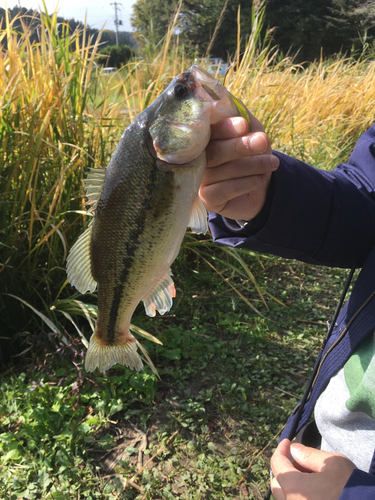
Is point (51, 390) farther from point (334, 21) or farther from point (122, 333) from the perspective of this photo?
point (334, 21)

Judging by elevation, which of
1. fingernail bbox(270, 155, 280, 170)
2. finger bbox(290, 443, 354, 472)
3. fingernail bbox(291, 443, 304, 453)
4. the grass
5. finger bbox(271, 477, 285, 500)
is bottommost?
the grass

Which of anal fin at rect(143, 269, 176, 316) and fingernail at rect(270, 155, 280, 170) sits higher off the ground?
fingernail at rect(270, 155, 280, 170)

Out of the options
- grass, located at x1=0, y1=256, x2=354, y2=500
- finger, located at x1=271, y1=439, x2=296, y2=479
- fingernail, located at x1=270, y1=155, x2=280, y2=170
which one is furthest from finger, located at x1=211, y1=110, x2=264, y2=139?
grass, located at x1=0, y1=256, x2=354, y2=500

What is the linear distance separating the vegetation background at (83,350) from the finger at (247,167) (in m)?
1.48

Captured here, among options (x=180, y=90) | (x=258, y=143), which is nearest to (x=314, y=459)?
(x=258, y=143)

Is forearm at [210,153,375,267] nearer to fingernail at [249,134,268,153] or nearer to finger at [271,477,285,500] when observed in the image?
fingernail at [249,134,268,153]

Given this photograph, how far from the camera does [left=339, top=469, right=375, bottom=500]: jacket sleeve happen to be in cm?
99

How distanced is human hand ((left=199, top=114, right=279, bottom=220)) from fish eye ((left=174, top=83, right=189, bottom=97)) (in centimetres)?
14

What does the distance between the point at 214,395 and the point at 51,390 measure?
1123 mm

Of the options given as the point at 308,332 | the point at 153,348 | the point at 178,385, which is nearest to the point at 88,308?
the point at 153,348

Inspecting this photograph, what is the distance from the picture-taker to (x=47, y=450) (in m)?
2.10

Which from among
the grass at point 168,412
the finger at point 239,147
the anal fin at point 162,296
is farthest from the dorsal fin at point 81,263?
the grass at point 168,412

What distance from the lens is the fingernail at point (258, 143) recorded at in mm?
1079

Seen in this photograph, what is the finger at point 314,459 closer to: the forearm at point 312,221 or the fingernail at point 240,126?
the forearm at point 312,221
